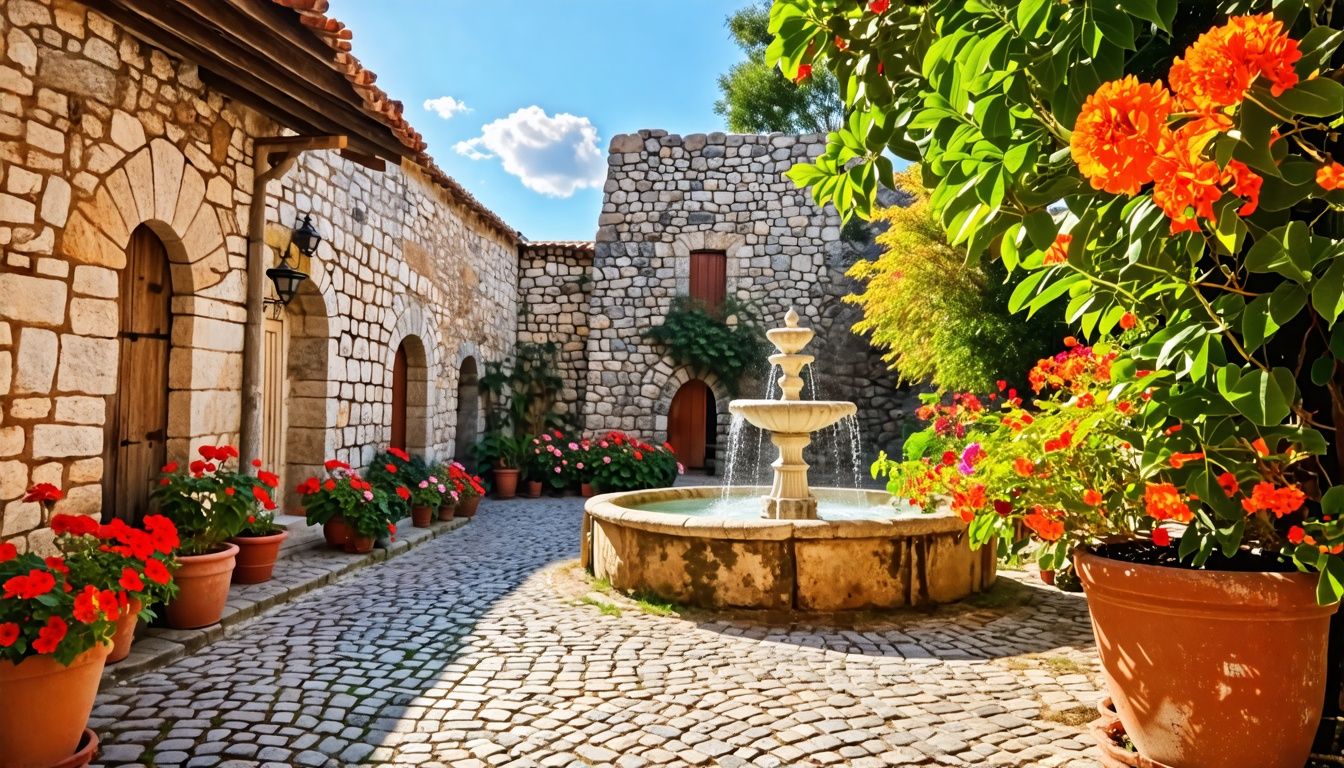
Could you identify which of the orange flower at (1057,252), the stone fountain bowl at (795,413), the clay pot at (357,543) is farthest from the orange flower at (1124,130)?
the clay pot at (357,543)

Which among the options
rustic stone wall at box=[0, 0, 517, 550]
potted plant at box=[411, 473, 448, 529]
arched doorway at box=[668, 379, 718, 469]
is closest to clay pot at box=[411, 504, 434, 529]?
potted plant at box=[411, 473, 448, 529]

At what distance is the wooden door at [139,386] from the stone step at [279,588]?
0.85 meters

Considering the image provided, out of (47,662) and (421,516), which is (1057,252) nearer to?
(47,662)

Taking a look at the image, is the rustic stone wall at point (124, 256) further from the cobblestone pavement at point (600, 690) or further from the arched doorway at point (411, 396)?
the cobblestone pavement at point (600, 690)

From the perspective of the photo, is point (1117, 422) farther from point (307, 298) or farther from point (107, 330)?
point (307, 298)

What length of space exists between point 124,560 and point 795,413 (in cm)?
370

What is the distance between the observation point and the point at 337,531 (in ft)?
20.6

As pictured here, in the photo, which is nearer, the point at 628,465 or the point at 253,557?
the point at 253,557

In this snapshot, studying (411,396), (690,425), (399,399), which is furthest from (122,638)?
(690,425)

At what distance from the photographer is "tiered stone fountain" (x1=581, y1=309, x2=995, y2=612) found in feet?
15.6

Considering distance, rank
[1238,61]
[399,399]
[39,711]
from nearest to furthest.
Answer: [1238,61] < [39,711] < [399,399]

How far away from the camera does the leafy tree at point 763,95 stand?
2072 cm

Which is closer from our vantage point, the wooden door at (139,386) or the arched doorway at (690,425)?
the wooden door at (139,386)

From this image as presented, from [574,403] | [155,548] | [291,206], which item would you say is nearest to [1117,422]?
[155,548]
